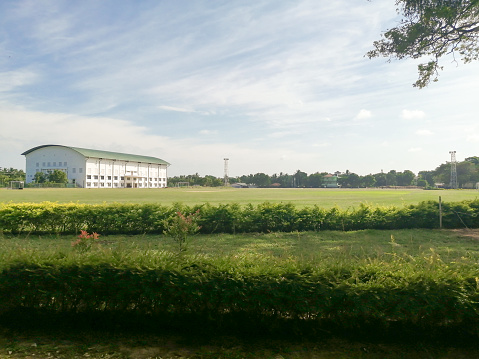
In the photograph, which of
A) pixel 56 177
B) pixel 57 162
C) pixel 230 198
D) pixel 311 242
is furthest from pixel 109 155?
pixel 311 242

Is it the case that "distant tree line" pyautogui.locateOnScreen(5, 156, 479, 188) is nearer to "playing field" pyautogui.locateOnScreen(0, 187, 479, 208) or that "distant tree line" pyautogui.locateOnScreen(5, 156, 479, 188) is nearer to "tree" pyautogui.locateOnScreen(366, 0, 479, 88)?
"playing field" pyautogui.locateOnScreen(0, 187, 479, 208)

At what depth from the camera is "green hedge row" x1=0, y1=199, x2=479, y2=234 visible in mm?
11359

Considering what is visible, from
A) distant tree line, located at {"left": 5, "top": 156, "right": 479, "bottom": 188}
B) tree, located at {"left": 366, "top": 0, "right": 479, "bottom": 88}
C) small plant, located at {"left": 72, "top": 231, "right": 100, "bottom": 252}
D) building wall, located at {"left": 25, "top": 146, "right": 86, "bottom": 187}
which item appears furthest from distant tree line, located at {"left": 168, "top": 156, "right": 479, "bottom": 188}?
small plant, located at {"left": 72, "top": 231, "right": 100, "bottom": 252}

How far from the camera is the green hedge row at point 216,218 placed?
37.3ft

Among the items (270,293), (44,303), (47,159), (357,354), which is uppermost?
(47,159)

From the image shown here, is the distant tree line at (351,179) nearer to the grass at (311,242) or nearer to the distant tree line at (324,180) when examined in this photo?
the distant tree line at (324,180)

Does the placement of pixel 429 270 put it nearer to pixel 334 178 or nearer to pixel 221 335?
pixel 221 335

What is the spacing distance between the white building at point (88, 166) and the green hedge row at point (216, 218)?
235 feet

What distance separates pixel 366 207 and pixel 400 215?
1.24 metres

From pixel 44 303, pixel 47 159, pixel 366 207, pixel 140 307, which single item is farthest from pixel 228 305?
pixel 47 159

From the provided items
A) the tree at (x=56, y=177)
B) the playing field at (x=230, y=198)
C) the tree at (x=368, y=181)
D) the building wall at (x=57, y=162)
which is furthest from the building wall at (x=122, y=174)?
the tree at (x=368, y=181)

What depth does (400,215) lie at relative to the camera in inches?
486

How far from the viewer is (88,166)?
7819 centimetres

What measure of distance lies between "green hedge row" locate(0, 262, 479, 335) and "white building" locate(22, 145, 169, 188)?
80663 millimetres
